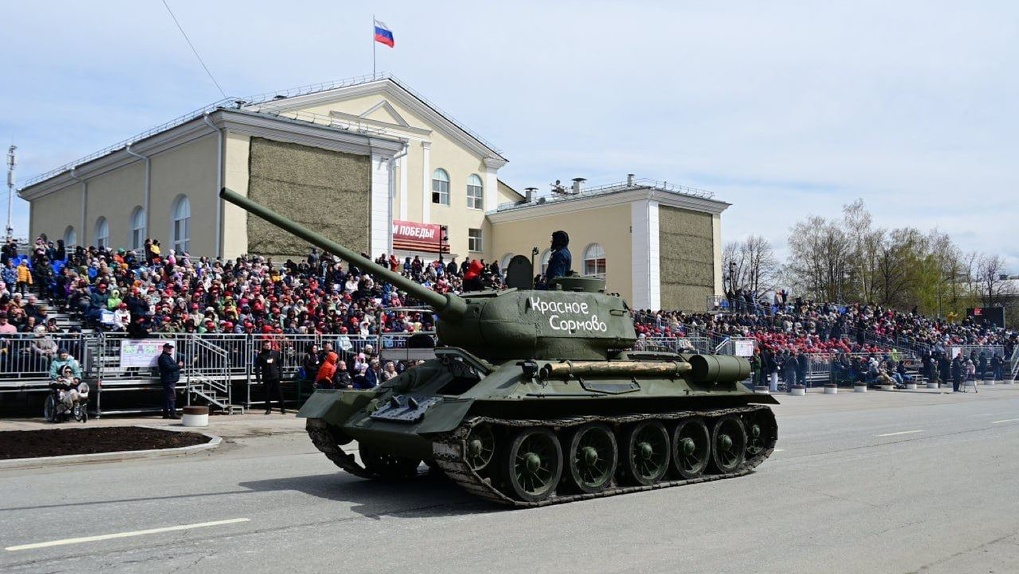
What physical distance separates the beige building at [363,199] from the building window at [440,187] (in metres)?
0.06

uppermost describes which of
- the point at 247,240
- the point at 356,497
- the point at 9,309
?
the point at 247,240

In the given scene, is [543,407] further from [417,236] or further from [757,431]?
[417,236]

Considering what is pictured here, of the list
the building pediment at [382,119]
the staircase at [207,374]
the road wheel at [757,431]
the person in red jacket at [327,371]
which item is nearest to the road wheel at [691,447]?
the road wheel at [757,431]

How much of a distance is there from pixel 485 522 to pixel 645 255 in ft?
112

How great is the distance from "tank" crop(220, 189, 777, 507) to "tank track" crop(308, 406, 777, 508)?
0.02 metres

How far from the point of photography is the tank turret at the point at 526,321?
10.4 m

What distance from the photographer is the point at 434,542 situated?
7.45m

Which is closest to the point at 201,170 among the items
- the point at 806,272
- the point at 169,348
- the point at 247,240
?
the point at 247,240

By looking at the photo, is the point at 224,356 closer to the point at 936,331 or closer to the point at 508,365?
the point at 508,365

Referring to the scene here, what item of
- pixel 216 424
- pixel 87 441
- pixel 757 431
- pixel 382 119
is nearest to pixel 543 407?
pixel 757 431

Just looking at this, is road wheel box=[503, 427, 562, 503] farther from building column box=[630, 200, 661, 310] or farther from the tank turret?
building column box=[630, 200, 661, 310]

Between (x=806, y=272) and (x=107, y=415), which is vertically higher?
(x=806, y=272)

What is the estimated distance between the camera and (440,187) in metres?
44.3

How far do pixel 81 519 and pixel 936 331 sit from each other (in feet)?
144
